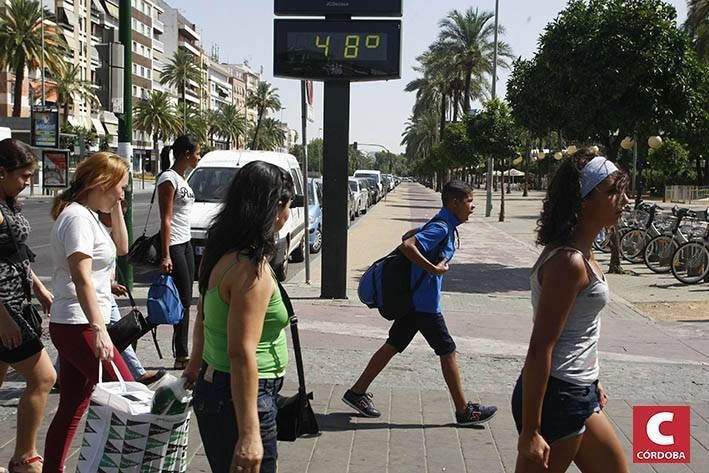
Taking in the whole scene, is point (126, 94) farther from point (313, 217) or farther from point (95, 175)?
point (313, 217)

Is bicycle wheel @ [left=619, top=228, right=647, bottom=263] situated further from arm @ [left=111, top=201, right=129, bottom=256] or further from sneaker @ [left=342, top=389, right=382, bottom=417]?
arm @ [left=111, top=201, right=129, bottom=256]

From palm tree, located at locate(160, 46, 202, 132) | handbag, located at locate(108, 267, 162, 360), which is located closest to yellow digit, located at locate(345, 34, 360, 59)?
handbag, located at locate(108, 267, 162, 360)

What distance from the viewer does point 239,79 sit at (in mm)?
166125

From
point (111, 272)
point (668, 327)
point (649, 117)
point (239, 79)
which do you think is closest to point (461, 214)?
point (111, 272)

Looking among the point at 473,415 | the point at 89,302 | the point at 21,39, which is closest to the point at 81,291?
the point at 89,302

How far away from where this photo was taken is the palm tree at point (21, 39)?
53.2 m

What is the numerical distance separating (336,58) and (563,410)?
26.5 feet

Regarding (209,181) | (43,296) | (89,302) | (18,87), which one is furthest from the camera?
(18,87)

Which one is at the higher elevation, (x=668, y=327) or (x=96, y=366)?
Answer: (x=96, y=366)

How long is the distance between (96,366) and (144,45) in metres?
100

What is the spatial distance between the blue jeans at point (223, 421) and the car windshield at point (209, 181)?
10659mm

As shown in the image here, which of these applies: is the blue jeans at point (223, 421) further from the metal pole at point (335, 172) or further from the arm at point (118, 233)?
the metal pole at point (335, 172)

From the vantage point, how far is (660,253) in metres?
A: 15.3

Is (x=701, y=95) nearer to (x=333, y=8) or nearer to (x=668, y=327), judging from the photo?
(x=668, y=327)
